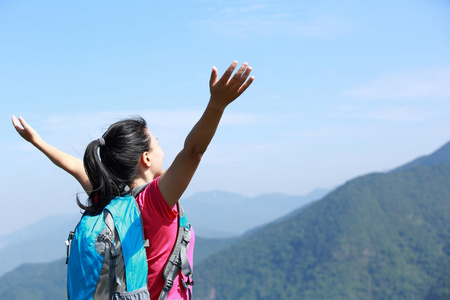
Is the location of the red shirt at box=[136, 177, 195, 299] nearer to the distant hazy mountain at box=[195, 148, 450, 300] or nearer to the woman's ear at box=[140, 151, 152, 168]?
the woman's ear at box=[140, 151, 152, 168]

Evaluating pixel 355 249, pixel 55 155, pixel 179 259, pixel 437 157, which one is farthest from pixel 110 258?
pixel 437 157

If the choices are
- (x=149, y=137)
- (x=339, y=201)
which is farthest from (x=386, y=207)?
(x=149, y=137)

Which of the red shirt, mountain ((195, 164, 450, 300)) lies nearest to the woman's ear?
the red shirt

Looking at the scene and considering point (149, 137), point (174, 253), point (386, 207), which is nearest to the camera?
point (174, 253)

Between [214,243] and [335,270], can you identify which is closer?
[335,270]

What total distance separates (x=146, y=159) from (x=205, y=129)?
686mm

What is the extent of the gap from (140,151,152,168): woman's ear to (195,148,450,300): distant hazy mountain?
8740 cm

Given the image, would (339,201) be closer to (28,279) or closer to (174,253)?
(28,279)

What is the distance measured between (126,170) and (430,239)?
108m

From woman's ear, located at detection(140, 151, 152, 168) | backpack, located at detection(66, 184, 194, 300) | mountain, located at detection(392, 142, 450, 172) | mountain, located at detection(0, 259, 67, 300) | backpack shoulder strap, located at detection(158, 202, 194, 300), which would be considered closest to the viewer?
backpack, located at detection(66, 184, 194, 300)

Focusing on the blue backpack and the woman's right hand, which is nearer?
the blue backpack

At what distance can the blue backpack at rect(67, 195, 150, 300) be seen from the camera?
7.82ft

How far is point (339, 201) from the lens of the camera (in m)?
121

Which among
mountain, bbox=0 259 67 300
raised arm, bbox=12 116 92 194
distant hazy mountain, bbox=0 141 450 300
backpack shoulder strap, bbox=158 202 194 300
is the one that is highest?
raised arm, bbox=12 116 92 194
